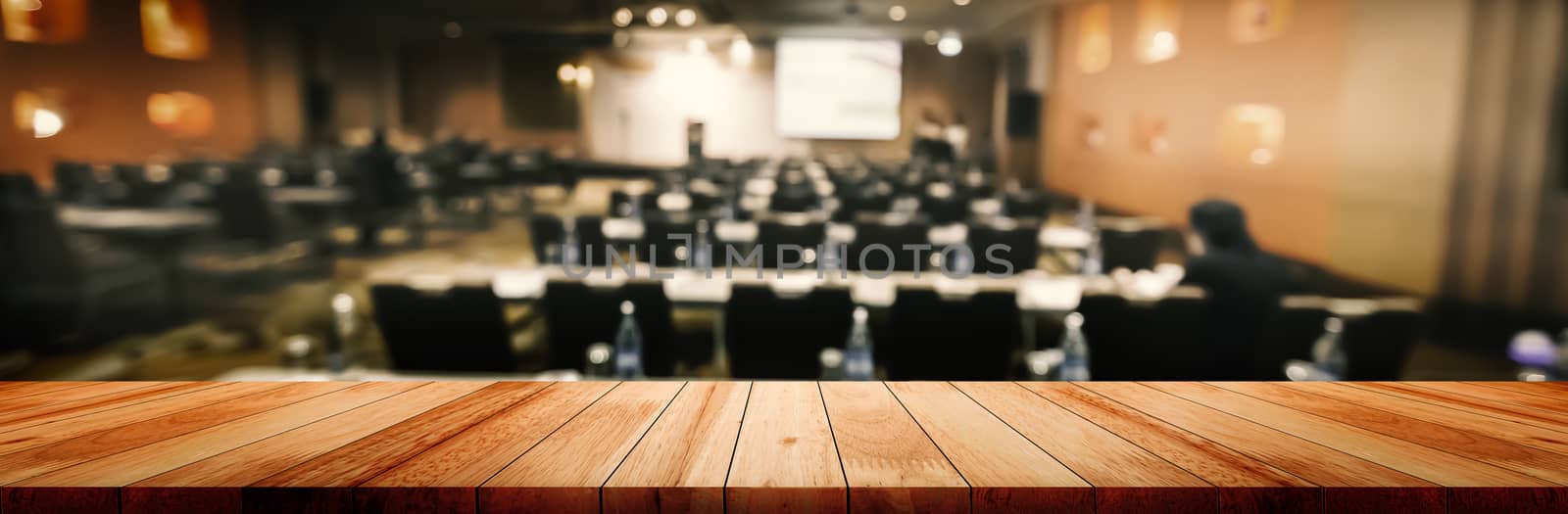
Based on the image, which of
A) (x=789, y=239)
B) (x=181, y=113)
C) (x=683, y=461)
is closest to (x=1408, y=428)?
(x=683, y=461)

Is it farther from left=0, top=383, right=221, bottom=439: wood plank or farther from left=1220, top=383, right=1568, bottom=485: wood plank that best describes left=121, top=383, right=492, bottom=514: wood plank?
left=1220, top=383, right=1568, bottom=485: wood plank

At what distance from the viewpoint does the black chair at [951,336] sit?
3648mm

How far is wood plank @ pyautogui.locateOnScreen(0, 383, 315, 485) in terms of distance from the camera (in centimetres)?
124

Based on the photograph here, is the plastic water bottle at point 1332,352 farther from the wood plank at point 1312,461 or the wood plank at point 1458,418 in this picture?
the wood plank at point 1312,461

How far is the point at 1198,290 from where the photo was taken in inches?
144

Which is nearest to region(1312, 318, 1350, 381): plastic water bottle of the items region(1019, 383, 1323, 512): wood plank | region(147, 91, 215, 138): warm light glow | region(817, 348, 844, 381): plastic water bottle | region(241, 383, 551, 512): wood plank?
region(817, 348, 844, 381): plastic water bottle

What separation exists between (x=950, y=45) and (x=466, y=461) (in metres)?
4.70

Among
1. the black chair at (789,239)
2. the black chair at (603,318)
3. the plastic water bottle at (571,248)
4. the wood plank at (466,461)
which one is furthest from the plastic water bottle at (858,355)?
the wood plank at (466,461)

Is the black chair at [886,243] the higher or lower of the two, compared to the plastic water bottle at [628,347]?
higher

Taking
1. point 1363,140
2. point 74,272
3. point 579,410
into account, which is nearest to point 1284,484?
point 579,410

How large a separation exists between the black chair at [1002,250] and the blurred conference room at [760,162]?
2 centimetres

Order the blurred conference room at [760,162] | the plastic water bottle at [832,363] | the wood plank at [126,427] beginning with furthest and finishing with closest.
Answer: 1. the blurred conference room at [760,162]
2. the plastic water bottle at [832,363]
3. the wood plank at [126,427]

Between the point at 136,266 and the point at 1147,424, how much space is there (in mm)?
6188

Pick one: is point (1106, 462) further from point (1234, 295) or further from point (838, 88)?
point (838, 88)
